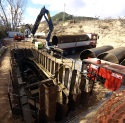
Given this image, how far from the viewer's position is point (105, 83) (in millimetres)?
10359

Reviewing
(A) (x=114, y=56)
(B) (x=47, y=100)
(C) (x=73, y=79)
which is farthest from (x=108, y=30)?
(B) (x=47, y=100)

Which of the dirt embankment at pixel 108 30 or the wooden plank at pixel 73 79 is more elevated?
the dirt embankment at pixel 108 30

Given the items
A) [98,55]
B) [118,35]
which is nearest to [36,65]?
[98,55]

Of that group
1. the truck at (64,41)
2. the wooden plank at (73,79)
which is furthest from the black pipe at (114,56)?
the truck at (64,41)

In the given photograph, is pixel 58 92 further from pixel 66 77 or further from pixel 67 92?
pixel 66 77

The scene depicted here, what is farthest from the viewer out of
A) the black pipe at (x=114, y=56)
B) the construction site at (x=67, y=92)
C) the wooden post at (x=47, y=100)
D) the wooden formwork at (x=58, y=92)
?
the black pipe at (x=114, y=56)

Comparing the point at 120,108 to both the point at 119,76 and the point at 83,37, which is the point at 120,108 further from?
the point at 83,37

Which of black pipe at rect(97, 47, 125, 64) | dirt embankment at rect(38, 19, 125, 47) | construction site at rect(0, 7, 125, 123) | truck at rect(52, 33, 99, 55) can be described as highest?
dirt embankment at rect(38, 19, 125, 47)

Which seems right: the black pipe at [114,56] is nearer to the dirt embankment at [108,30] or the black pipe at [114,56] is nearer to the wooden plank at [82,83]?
the wooden plank at [82,83]

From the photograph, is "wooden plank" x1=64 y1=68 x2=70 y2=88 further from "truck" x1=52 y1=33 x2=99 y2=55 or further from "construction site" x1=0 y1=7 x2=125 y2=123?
"truck" x1=52 y1=33 x2=99 y2=55

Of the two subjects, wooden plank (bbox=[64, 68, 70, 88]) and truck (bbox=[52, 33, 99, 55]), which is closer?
wooden plank (bbox=[64, 68, 70, 88])

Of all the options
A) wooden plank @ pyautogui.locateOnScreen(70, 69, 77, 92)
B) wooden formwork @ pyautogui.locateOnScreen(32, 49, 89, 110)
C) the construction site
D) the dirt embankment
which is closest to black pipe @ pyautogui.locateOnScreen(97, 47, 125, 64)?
the construction site

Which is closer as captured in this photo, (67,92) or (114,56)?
(67,92)

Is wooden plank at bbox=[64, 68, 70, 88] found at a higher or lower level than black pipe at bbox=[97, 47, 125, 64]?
lower
